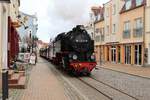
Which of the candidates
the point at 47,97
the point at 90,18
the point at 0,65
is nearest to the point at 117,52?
the point at 90,18

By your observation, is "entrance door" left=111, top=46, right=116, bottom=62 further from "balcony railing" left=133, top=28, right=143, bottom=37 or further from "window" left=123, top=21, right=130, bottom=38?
"balcony railing" left=133, top=28, right=143, bottom=37

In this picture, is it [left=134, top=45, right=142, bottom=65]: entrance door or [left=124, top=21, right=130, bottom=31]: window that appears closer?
[left=134, top=45, right=142, bottom=65]: entrance door

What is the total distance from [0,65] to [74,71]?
9.50 m

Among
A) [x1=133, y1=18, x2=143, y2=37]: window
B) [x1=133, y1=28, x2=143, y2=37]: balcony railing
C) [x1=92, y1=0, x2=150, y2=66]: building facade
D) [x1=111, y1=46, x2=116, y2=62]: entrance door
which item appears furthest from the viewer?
[x1=111, y1=46, x2=116, y2=62]: entrance door

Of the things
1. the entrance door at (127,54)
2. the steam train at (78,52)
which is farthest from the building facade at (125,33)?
the steam train at (78,52)

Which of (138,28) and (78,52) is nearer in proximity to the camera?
(78,52)

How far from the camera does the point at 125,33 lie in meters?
49.9


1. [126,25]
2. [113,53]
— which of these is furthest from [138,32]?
[113,53]

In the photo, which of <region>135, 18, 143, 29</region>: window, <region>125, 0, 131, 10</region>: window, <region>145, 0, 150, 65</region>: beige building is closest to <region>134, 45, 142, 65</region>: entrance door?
<region>145, 0, 150, 65</region>: beige building

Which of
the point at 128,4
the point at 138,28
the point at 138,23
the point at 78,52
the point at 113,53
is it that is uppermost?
the point at 128,4

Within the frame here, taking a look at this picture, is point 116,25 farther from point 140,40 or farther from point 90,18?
point 90,18

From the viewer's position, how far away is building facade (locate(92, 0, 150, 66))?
44.1 metres

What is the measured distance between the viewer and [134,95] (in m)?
15.9

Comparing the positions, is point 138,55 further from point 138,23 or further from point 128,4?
point 128,4
